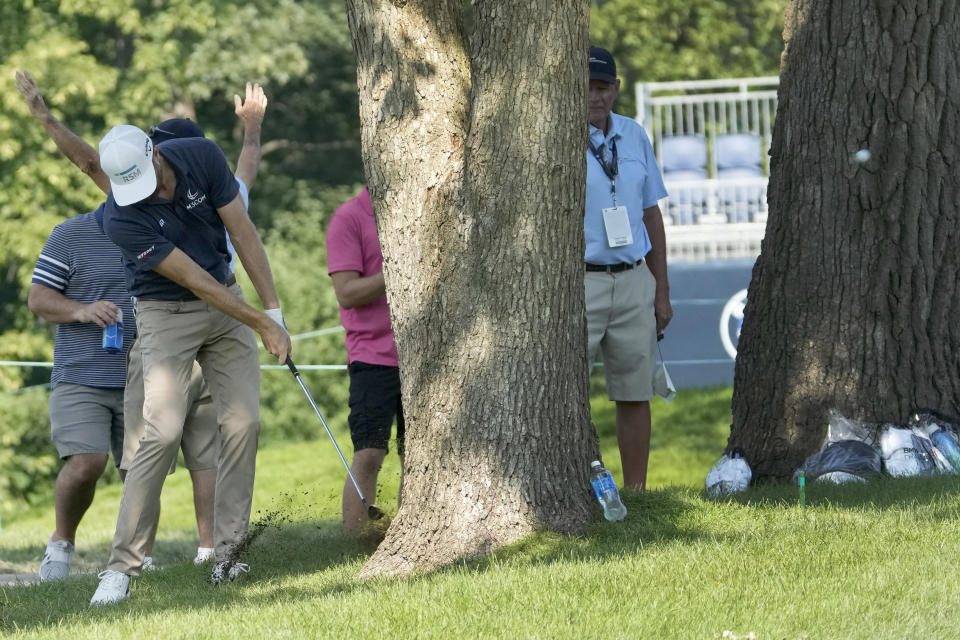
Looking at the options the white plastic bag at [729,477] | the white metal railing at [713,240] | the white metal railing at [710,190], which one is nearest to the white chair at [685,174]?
the white metal railing at [710,190]

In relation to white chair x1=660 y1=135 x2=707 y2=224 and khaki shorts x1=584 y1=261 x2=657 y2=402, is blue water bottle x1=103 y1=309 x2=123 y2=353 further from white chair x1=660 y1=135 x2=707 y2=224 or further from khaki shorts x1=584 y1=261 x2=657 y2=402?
white chair x1=660 y1=135 x2=707 y2=224

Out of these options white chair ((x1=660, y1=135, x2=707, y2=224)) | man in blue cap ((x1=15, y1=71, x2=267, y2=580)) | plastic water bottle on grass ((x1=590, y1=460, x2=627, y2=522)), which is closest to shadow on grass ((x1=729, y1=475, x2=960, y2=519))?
plastic water bottle on grass ((x1=590, y1=460, x2=627, y2=522))

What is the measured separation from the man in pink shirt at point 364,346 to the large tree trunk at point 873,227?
1.90 metres

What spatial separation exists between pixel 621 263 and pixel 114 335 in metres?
2.61

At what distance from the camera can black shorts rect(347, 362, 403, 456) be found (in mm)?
6609

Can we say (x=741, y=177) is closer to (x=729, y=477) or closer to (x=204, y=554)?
(x=729, y=477)

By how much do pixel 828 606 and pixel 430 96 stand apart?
245 centimetres

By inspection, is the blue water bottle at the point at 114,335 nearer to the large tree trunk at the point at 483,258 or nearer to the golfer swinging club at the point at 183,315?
the golfer swinging club at the point at 183,315

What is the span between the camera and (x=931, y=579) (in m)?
4.43

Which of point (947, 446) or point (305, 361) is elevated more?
point (947, 446)

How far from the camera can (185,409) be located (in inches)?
227

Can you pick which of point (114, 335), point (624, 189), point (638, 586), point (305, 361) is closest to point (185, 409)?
point (114, 335)

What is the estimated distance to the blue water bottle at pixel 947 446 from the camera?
6422 millimetres

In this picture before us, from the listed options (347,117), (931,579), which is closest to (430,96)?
(931,579)
